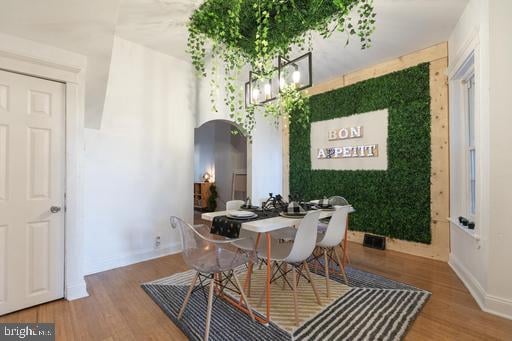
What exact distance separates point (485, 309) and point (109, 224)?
4145mm

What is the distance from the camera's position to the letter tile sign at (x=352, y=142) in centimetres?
414

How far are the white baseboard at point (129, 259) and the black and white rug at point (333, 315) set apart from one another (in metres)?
0.85

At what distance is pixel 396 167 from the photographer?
395 centimetres

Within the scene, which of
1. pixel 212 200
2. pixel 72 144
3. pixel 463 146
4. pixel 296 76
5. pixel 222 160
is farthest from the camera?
pixel 222 160

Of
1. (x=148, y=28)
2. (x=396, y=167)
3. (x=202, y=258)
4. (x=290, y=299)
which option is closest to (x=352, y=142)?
(x=396, y=167)

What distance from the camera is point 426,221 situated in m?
3.68

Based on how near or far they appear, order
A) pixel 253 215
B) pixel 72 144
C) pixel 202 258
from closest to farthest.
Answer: pixel 202 258
pixel 253 215
pixel 72 144

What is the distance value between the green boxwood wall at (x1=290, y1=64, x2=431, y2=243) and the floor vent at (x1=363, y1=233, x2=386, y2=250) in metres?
0.11

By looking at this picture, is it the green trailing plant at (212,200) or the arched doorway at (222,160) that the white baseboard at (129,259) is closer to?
the arched doorway at (222,160)

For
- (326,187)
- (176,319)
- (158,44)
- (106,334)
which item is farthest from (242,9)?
(326,187)

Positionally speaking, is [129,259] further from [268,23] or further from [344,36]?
[344,36]

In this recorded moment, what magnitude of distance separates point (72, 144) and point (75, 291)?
4.72ft

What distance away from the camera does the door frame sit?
237 cm

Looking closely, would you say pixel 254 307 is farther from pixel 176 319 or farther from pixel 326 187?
pixel 326 187
